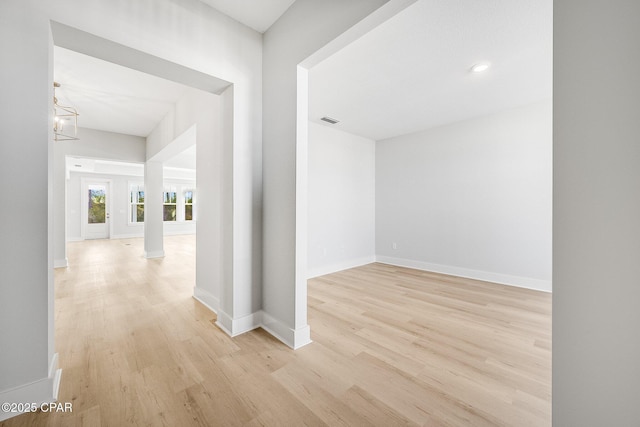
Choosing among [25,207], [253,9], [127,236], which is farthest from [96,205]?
[253,9]

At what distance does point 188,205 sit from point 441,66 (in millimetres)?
11126

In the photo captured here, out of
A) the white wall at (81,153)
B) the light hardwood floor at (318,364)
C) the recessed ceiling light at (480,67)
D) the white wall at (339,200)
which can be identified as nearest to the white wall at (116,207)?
the white wall at (81,153)

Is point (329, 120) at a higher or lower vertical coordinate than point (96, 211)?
higher

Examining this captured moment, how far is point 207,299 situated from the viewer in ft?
9.27

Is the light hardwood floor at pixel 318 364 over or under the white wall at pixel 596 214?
under

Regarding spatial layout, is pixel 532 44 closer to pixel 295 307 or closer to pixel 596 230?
pixel 596 230

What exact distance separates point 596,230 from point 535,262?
11.8 ft

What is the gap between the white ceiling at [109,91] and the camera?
2.75 m

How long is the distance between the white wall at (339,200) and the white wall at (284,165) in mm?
2004

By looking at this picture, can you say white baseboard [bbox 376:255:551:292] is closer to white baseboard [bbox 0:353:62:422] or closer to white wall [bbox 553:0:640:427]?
white wall [bbox 553:0:640:427]

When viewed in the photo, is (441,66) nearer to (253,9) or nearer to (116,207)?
(253,9)

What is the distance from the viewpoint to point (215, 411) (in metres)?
1.33

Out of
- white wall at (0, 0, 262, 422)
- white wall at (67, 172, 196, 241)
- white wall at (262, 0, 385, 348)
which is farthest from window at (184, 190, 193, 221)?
A: white wall at (0, 0, 262, 422)

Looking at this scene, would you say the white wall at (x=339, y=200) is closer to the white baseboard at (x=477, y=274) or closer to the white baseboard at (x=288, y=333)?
the white baseboard at (x=477, y=274)
